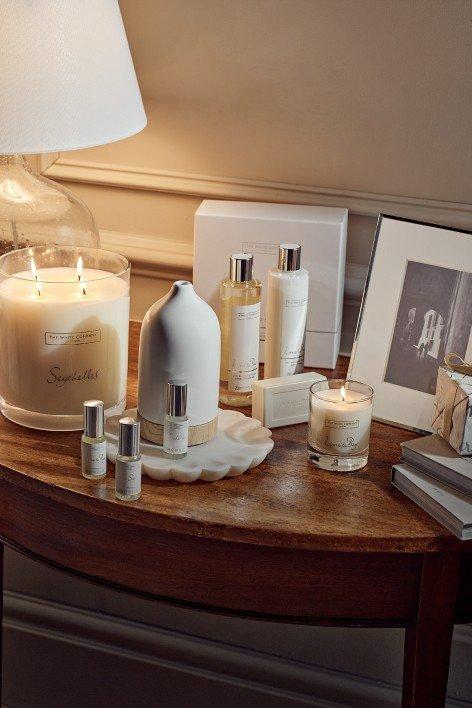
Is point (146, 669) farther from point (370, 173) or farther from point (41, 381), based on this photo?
point (370, 173)

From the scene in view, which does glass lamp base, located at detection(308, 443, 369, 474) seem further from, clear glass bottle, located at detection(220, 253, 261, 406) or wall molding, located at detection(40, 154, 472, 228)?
wall molding, located at detection(40, 154, 472, 228)

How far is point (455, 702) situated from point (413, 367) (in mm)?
572

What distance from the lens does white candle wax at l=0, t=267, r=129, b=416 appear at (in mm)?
832

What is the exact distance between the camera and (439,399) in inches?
33.2

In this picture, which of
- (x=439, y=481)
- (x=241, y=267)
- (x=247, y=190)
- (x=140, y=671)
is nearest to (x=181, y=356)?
(x=241, y=267)

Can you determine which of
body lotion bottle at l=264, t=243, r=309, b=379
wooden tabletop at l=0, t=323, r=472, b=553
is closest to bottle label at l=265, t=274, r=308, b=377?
body lotion bottle at l=264, t=243, r=309, b=379

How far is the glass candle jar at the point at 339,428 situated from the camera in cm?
80

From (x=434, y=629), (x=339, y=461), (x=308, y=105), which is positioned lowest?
(x=434, y=629)

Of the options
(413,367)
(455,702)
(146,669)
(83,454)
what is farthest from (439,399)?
(146,669)

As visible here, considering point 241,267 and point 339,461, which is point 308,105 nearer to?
point 241,267

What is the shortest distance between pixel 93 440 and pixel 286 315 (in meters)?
0.26

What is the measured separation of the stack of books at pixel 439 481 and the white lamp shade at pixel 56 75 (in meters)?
0.42

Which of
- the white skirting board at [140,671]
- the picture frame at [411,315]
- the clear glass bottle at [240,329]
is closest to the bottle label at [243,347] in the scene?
the clear glass bottle at [240,329]

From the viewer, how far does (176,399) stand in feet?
2.56
